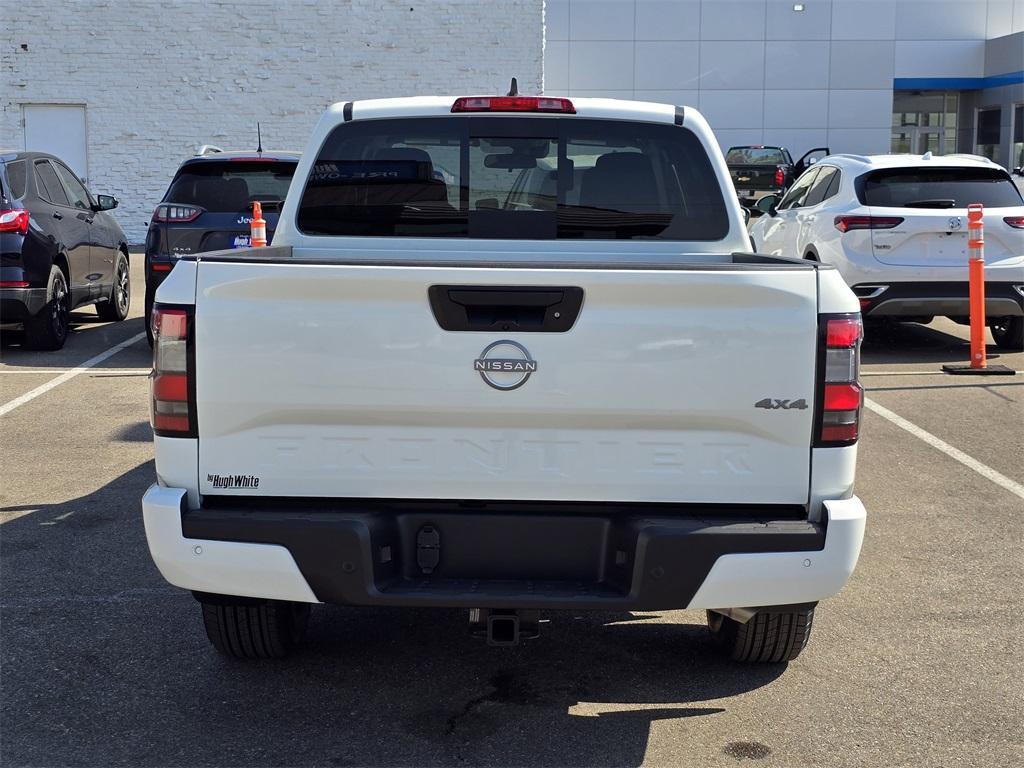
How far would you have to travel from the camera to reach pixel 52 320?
11.9 m

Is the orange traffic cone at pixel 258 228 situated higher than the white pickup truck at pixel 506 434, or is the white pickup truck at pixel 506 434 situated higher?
the orange traffic cone at pixel 258 228

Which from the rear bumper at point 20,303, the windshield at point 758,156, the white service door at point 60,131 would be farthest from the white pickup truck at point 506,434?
the windshield at point 758,156

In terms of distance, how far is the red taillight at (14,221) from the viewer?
37.0 feet

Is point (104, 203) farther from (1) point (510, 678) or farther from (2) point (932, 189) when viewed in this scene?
(1) point (510, 678)

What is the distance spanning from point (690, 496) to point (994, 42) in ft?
117

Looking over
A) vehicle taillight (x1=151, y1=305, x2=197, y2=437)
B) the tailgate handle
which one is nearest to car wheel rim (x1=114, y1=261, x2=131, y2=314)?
vehicle taillight (x1=151, y1=305, x2=197, y2=437)

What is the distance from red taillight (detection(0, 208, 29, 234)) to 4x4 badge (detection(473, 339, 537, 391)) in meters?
8.83

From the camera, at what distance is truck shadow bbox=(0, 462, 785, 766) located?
3.94 metres

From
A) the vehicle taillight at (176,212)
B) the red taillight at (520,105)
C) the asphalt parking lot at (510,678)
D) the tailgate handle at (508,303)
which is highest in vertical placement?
the red taillight at (520,105)

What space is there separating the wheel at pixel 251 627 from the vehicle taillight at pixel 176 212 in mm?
7462

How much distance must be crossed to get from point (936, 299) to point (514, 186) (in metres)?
7.35

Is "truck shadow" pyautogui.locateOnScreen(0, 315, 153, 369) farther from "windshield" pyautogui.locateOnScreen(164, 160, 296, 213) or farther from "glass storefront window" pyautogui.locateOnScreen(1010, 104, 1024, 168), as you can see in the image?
"glass storefront window" pyautogui.locateOnScreen(1010, 104, 1024, 168)

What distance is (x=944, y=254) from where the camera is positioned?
452 inches

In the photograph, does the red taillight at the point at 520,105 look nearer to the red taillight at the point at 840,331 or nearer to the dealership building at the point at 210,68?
the red taillight at the point at 840,331
